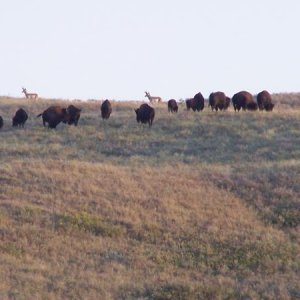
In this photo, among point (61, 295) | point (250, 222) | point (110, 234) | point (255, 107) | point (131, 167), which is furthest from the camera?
point (255, 107)

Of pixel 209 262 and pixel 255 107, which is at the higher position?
pixel 255 107

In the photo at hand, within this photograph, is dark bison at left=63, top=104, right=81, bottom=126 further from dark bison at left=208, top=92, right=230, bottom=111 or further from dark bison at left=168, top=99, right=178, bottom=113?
dark bison at left=208, top=92, right=230, bottom=111

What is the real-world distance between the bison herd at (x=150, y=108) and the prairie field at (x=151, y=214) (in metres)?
1.80

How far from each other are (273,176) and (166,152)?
7377 millimetres

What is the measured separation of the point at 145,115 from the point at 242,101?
6.09 metres

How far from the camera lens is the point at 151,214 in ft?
88.5

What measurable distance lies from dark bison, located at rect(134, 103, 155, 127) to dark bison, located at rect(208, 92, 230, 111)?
472 centimetres

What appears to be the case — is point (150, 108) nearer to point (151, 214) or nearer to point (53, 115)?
point (53, 115)

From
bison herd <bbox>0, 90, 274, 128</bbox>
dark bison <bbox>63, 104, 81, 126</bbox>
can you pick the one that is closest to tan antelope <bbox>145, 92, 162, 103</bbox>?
bison herd <bbox>0, 90, 274, 128</bbox>

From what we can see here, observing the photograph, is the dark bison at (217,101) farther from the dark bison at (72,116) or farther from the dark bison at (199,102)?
the dark bison at (72,116)

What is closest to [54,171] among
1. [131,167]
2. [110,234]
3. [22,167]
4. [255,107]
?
[22,167]

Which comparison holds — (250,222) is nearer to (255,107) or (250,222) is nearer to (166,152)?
(166,152)

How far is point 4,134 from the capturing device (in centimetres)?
4228

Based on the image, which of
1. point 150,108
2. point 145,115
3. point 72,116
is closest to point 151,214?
point 145,115
